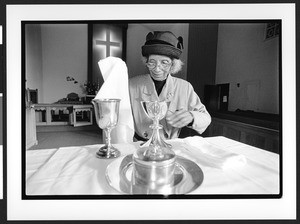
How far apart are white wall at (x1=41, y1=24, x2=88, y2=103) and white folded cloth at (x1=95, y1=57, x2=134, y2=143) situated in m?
0.08

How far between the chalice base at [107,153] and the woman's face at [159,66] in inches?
11.6

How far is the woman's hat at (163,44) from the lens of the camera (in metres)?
0.84

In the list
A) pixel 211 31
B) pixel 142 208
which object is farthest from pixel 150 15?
pixel 142 208

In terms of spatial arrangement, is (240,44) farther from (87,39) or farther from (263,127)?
(87,39)

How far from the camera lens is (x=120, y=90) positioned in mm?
846

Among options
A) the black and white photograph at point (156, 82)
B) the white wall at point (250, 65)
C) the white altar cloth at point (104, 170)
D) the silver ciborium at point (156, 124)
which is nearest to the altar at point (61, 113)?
the black and white photograph at point (156, 82)

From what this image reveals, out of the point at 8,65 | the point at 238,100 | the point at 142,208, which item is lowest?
the point at 142,208

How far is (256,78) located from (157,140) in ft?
1.41

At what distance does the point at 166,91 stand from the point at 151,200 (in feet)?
1.22

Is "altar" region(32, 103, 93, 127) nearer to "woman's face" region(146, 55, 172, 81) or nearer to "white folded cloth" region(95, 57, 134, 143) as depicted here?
"white folded cloth" region(95, 57, 134, 143)

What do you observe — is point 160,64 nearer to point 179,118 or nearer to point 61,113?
point 179,118

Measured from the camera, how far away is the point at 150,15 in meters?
0.86

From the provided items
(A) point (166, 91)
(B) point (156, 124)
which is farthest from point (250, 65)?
(B) point (156, 124)

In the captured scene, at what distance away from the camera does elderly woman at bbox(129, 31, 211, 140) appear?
844 millimetres
